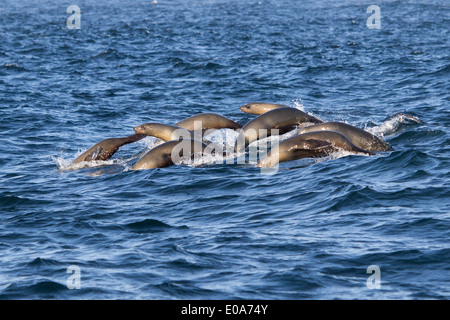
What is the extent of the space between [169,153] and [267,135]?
10.3 ft

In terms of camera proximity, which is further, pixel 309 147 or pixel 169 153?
pixel 169 153

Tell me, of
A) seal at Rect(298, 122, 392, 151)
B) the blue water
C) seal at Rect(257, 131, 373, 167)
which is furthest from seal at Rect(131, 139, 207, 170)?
seal at Rect(298, 122, 392, 151)

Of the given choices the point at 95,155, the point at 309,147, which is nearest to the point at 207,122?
the point at 95,155

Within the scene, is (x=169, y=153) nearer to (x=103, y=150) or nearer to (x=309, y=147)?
(x=103, y=150)

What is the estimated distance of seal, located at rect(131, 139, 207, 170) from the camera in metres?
17.2

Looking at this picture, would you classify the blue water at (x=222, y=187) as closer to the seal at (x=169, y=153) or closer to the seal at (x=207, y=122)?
the seal at (x=169, y=153)

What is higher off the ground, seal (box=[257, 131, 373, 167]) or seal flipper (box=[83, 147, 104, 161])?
seal (box=[257, 131, 373, 167])

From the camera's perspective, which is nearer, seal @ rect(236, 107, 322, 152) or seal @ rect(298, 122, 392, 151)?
seal @ rect(298, 122, 392, 151)

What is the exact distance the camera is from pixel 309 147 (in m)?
16.6

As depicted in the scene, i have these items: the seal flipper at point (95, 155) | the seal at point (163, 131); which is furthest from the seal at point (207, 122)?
the seal flipper at point (95, 155)

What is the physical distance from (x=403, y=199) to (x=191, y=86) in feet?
53.4

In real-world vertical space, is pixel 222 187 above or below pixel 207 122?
below

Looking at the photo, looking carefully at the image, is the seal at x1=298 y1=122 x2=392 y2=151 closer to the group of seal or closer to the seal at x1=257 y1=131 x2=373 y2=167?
the group of seal

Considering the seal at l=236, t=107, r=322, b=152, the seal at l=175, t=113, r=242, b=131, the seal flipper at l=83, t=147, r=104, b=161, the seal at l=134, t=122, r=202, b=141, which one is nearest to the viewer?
the seal flipper at l=83, t=147, r=104, b=161
